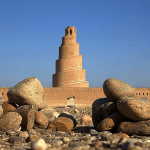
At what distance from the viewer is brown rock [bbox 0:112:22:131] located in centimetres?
668

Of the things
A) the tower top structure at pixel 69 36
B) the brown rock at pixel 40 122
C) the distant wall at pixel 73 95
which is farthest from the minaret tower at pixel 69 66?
the brown rock at pixel 40 122

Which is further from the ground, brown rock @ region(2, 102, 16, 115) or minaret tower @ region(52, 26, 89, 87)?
minaret tower @ region(52, 26, 89, 87)

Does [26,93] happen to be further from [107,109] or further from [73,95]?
[73,95]

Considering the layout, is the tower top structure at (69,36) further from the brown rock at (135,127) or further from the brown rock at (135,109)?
the brown rock at (135,127)

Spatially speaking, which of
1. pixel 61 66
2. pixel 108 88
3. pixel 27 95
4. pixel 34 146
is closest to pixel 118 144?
pixel 34 146

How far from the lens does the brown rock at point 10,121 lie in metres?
6.68

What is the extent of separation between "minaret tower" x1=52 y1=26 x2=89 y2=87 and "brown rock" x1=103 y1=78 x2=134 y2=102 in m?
18.4

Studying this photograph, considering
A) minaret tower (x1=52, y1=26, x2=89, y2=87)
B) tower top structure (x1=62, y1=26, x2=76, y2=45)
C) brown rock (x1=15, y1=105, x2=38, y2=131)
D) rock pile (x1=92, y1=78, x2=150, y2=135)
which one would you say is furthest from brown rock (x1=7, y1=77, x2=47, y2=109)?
tower top structure (x1=62, y1=26, x2=76, y2=45)

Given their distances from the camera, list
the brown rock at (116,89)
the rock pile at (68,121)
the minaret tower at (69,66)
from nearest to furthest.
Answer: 1. the rock pile at (68,121)
2. the brown rock at (116,89)
3. the minaret tower at (69,66)

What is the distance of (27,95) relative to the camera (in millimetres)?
8055

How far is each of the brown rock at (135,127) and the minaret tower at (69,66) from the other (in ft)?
63.9

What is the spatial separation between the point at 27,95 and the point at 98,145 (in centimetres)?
439

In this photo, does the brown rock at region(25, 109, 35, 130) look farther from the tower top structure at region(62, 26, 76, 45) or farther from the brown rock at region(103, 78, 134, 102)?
the tower top structure at region(62, 26, 76, 45)

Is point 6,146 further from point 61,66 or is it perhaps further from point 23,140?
point 61,66
